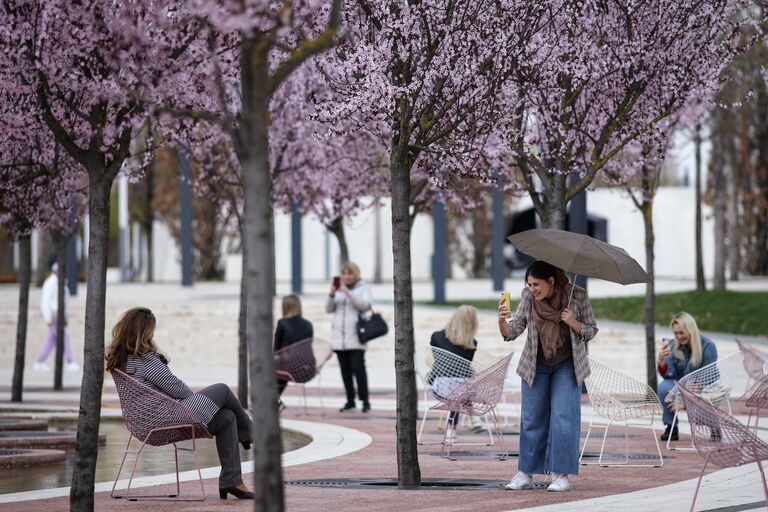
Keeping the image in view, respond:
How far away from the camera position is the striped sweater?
9.34m

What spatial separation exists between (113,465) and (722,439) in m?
5.71

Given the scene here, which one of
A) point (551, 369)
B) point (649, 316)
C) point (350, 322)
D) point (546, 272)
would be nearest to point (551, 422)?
point (551, 369)

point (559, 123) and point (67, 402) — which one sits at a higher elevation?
point (559, 123)

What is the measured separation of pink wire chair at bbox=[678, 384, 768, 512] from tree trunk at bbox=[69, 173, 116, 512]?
11.5ft

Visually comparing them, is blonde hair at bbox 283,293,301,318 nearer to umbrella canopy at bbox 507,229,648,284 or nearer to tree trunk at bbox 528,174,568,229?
tree trunk at bbox 528,174,568,229

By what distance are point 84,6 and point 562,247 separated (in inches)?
142

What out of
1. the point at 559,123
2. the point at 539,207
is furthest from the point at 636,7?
the point at 539,207

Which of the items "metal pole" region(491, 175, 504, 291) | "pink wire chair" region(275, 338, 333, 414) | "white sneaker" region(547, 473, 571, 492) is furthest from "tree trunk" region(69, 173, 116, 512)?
"metal pole" region(491, 175, 504, 291)

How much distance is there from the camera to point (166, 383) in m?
9.38

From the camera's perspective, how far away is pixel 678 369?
13.4 metres

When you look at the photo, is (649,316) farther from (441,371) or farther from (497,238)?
(497,238)

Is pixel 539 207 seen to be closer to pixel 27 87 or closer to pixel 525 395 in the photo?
pixel 525 395

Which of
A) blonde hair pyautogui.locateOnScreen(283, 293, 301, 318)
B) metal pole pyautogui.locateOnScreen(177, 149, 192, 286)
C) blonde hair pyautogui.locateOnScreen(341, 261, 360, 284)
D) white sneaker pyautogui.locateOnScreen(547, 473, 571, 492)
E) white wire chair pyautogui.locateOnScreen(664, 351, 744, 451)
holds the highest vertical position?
metal pole pyautogui.locateOnScreen(177, 149, 192, 286)

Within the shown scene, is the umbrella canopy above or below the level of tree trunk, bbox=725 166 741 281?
below
